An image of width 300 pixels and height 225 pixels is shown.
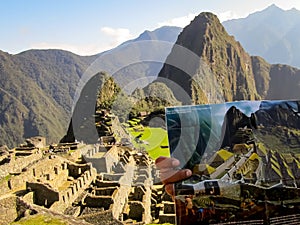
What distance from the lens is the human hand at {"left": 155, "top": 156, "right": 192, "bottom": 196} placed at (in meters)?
3.40

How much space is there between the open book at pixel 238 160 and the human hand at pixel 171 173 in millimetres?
53

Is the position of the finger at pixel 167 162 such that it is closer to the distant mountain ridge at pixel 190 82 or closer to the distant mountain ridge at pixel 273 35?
the distant mountain ridge at pixel 190 82

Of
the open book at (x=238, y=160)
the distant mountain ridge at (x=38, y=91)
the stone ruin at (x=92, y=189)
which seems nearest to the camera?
the open book at (x=238, y=160)

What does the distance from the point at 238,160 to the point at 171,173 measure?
26.0 inches

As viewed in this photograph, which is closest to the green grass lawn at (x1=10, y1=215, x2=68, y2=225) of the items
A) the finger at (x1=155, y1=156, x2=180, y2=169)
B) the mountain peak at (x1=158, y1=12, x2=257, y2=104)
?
the finger at (x1=155, y1=156, x2=180, y2=169)

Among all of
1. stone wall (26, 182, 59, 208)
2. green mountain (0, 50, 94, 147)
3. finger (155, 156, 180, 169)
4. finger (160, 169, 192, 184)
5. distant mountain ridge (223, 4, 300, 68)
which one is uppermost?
distant mountain ridge (223, 4, 300, 68)

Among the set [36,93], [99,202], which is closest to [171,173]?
[99,202]

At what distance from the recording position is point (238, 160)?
3.49 meters

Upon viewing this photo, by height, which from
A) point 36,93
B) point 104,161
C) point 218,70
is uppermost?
point 218,70

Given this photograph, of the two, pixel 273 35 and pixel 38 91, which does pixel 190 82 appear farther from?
pixel 273 35

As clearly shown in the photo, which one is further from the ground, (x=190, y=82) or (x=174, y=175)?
(x=190, y=82)

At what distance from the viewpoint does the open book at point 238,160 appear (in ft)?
10.9

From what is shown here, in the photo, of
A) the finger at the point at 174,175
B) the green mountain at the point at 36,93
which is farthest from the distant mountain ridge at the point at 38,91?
the finger at the point at 174,175

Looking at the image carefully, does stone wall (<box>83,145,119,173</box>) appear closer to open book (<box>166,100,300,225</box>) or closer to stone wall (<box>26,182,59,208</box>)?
stone wall (<box>26,182,59,208</box>)
